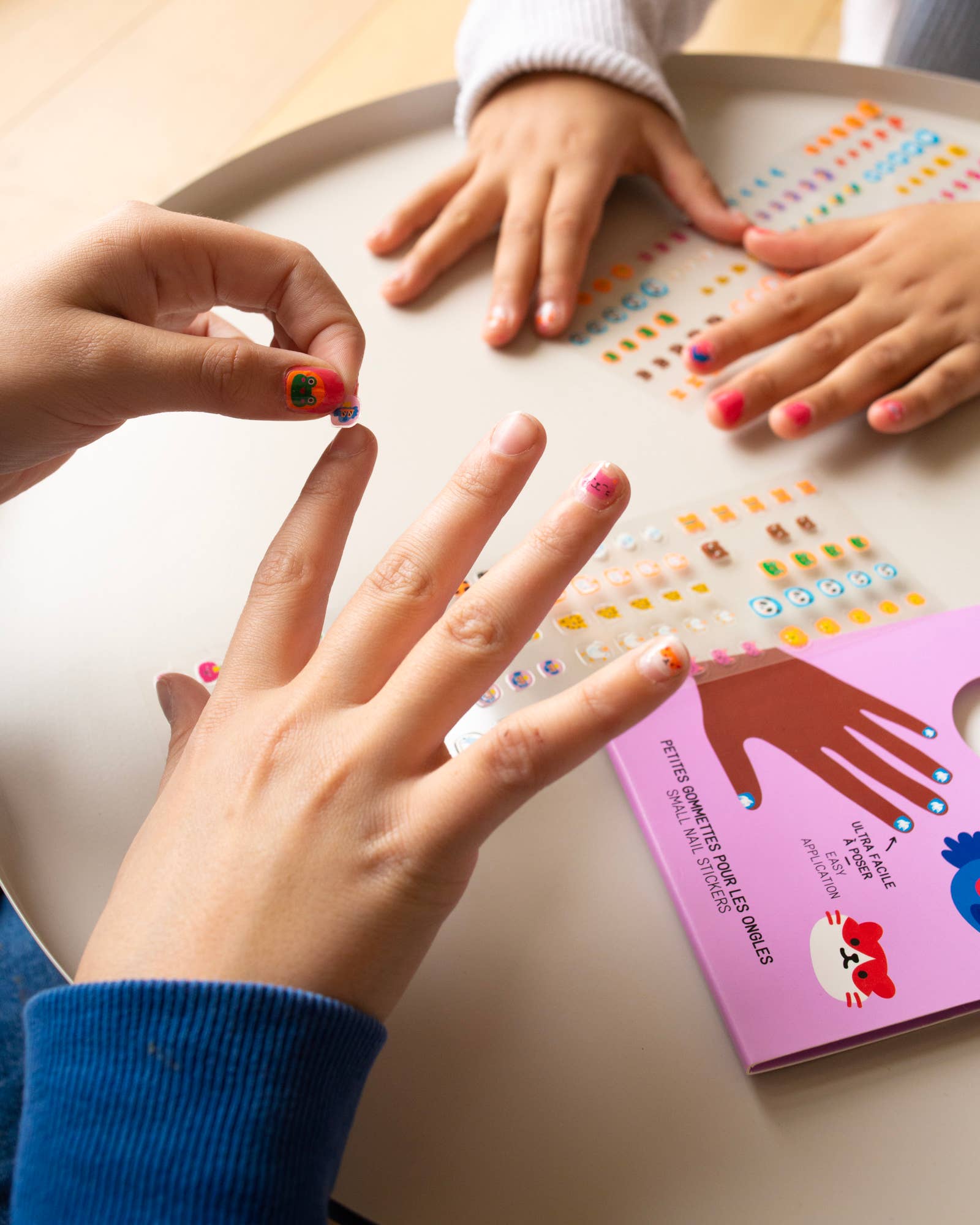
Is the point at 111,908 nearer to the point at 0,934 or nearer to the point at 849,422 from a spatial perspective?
the point at 0,934

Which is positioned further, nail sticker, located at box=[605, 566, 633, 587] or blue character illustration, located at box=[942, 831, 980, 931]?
nail sticker, located at box=[605, 566, 633, 587]

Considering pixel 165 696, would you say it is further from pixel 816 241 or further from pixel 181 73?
pixel 181 73

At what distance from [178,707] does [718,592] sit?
32 cm

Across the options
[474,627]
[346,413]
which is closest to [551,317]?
[346,413]

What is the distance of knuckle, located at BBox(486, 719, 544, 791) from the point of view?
387 mm

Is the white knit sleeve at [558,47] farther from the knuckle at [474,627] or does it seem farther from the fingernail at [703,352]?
the knuckle at [474,627]

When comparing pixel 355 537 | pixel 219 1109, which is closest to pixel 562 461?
pixel 355 537

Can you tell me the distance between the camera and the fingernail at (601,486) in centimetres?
45

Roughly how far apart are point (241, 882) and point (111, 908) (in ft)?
0.21

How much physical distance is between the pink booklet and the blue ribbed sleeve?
0.61ft

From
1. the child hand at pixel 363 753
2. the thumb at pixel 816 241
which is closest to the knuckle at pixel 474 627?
the child hand at pixel 363 753

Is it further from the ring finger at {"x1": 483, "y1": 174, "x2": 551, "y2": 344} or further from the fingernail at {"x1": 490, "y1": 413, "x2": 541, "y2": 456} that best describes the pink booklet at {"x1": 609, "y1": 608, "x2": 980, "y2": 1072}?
the ring finger at {"x1": 483, "y1": 174, "x2": 551, "y2": 344}

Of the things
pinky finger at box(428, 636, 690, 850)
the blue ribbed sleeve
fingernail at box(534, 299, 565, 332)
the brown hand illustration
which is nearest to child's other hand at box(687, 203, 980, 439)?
fingernail at box(534, 299, 565, 332)

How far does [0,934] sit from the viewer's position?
2.01 feet
